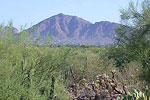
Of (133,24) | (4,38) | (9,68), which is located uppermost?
(133,24)

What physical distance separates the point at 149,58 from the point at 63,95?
13.7ft

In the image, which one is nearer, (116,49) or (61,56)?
(61,56)

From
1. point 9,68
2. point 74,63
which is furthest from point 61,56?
point 74,63

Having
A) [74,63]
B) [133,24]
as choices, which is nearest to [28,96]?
[133,24]

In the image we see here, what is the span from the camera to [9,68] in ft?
28.2

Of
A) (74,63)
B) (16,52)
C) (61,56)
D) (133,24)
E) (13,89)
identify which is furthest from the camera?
(74,63)

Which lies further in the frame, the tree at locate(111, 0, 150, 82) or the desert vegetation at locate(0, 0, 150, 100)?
the tree at locate(111, 0, 150, 82)

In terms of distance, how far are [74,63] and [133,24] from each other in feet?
26.3

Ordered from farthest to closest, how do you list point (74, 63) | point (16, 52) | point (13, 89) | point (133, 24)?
point (74, 63), point (133, 24), point (16, 52), point (13, 89)

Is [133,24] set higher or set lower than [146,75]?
higher

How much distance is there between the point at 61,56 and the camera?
37.8 ft

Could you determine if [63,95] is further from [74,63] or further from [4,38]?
[74,63]

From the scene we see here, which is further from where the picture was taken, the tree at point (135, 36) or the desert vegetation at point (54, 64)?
the tree at point (135, 36)

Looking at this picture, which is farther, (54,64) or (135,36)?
(135,36)
